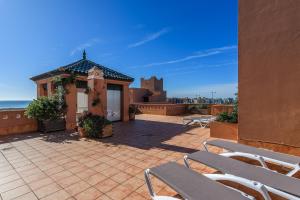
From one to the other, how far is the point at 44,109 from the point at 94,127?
9.31 feet

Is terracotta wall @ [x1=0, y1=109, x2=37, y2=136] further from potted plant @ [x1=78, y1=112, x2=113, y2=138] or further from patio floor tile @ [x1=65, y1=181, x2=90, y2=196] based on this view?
patio floor tile @ [x1=65, y1=181, x2=90, y2=196]

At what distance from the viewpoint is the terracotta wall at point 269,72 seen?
292cm

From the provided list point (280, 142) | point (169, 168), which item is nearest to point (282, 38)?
point (280, 142)

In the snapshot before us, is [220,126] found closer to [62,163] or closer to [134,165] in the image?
[134,165]

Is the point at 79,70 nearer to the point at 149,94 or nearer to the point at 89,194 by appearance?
the point at 89,194

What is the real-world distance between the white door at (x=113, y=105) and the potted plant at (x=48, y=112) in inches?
119

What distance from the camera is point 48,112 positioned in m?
7.28

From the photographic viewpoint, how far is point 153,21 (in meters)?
10.6

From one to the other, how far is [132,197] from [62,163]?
2.44 meters

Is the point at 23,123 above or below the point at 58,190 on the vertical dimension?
above

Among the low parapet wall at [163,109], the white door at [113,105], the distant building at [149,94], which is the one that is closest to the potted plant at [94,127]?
the white door at [113,105]

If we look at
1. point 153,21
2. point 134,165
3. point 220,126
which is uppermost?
point 153,21

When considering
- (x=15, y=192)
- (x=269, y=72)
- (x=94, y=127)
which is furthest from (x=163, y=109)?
(x=15, y=192)

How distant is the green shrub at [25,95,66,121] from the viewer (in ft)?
23.4
